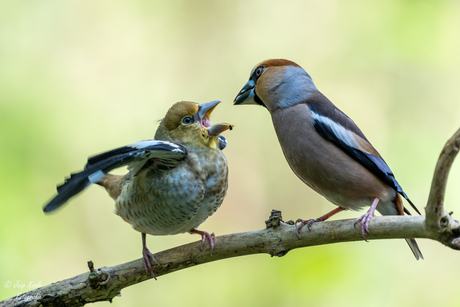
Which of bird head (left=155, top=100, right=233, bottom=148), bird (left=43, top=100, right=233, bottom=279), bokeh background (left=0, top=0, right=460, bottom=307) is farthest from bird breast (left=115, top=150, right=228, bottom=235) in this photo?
bokeh background (left=0, top=0, right=460, bottom=307)

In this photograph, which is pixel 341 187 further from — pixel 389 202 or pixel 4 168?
pixel 4 168

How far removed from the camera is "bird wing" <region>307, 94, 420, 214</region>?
10.6 feet

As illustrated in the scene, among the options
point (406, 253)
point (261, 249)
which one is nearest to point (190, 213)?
point (261, 249)

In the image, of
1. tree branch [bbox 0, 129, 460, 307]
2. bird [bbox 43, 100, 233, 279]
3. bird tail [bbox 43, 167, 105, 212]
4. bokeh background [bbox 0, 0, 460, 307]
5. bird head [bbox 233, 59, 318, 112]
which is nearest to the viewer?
bird tail [bbox 43, 167, 105, 212]

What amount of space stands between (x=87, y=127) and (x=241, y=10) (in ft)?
8.75

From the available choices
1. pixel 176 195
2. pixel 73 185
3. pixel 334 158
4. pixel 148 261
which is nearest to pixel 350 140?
pixel 334 158

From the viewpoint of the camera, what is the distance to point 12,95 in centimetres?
574

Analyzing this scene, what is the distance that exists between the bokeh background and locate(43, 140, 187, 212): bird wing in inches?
99.4

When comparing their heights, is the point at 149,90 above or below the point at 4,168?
above

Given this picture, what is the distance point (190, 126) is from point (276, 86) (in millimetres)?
803

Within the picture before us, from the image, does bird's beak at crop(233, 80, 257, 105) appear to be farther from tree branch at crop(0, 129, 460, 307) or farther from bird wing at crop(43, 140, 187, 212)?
tree branch at crop(0, 129, 460, 307)

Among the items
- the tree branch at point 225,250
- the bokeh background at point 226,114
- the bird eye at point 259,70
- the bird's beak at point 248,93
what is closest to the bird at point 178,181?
the tree branch at point 225,250

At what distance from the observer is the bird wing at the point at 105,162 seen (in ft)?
7.75

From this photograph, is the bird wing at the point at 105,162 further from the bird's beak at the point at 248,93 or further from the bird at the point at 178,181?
the bird's beak at the point at 248,93
